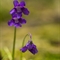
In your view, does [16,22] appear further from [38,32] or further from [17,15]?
[38,32]

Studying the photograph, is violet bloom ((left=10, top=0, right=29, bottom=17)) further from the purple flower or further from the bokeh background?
the bokeh background

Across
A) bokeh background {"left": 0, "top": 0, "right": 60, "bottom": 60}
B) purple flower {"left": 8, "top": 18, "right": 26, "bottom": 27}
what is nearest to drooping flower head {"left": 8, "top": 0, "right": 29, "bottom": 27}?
purple flower {"left": 8, "top": 18, "right": 26, "bottom": 27}

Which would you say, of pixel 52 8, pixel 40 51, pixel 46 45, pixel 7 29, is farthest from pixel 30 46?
pixel 52 8

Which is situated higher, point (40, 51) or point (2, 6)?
point (40, 51)

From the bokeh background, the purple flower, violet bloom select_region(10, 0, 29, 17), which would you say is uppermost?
violet bloom select_region(10, 0, 29, 17)

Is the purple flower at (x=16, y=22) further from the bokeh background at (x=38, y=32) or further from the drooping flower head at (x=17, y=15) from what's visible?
the bokeh background at (x=38, y=32)

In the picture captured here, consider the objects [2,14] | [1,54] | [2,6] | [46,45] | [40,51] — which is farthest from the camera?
[2,6]

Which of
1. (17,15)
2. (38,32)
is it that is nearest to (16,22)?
(17,15)

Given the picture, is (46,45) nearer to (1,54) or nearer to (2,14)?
(1,54)

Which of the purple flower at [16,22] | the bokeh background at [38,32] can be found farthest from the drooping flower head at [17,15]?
the bokeh background at [38,32]
